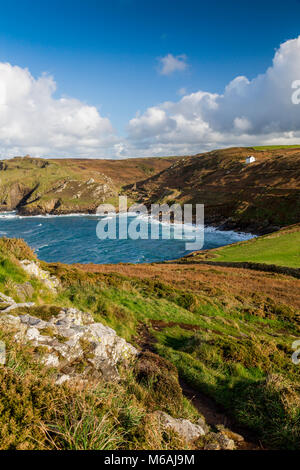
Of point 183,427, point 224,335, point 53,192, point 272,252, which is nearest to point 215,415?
point 183,427

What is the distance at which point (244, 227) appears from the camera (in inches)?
3147

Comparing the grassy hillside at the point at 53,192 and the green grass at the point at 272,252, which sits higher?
the grassy hillside at the point at 53,192

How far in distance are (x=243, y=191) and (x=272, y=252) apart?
2675 inches

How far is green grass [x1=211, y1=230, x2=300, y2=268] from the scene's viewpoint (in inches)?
1333

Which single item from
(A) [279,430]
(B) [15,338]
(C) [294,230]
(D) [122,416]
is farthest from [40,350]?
(C) [294,230]

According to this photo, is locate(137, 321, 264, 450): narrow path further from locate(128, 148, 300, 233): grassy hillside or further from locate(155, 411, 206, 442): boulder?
locate(128, 148, 300, 233): grassy hillside

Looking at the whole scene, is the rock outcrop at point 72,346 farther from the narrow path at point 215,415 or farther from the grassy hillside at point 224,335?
the grassy hillside at point 224,335

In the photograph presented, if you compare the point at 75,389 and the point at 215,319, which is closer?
the point at 75,389

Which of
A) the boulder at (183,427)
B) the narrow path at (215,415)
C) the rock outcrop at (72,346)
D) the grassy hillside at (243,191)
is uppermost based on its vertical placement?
the grassy hillside at (243,191)

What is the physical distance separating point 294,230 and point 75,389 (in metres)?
52.7

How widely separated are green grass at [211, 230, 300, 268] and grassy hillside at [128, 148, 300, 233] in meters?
30.1

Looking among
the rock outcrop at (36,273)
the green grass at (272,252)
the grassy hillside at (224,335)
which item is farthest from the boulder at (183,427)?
the green grass at (272,252)

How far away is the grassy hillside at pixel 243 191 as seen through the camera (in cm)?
7875

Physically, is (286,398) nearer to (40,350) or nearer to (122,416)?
(122,416)
